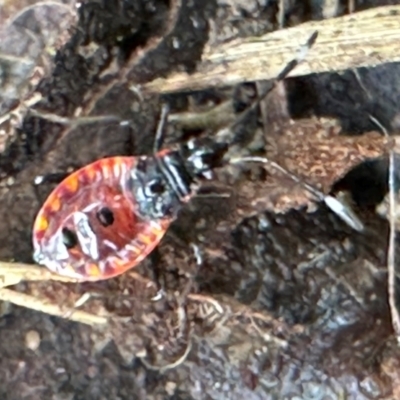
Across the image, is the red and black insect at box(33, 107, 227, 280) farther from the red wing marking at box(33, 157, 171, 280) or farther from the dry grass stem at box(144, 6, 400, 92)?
the dry grass stem at box(144, 6, 400, 92)

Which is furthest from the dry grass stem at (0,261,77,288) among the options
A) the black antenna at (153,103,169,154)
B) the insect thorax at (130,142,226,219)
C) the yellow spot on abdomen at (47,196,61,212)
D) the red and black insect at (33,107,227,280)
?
the black antenna at (153,103,169,154)

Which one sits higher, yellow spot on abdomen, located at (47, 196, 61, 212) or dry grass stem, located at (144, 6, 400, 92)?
dry grass stem, located at (144, 6, 400, 92)

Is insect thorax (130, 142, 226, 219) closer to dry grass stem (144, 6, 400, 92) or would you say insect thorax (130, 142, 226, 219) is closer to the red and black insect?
the red and black insect

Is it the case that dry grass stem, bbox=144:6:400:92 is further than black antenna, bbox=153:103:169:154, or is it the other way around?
black antenna, bbox=153:103:169:154

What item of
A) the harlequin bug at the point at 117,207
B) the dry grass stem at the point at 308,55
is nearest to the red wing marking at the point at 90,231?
the harlequin bug at the point at 117,207

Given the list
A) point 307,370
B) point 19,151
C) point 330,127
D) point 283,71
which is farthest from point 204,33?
point 307,370

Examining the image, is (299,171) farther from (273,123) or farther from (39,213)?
(39,213)

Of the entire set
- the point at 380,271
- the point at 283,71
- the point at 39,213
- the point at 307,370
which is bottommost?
the point at 307,370

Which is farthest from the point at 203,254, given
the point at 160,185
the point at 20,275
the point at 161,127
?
the point at 20,275
